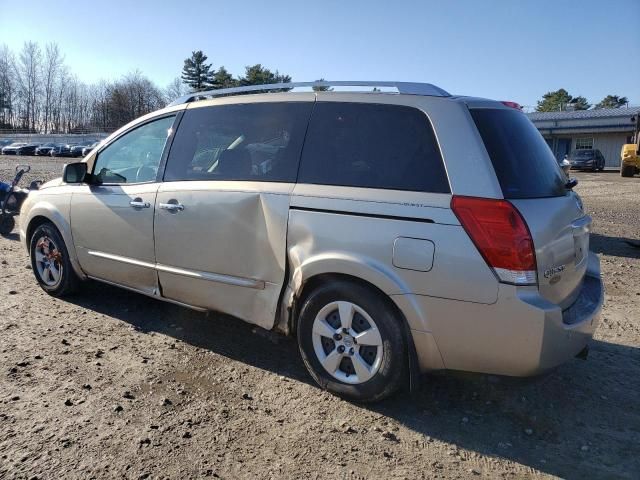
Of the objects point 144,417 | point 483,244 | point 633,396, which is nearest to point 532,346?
point 483,244

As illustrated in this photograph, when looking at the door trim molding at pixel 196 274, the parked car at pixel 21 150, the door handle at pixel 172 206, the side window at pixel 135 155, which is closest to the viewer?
the door trim molding at pixel 196 274

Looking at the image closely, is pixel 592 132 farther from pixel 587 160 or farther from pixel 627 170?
pixel 627 170

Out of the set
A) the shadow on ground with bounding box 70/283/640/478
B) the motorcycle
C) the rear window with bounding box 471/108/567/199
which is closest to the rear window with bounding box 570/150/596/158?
the motorcycle

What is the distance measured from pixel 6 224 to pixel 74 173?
5032 mm

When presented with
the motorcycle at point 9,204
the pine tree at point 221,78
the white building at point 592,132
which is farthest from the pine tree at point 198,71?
the motorcycle at point 9,204

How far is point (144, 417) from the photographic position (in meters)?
3.14

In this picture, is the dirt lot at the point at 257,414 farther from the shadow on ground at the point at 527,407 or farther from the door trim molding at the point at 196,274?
the door trim molding at the point at 196,274

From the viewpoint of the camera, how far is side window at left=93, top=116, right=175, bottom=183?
4.40m

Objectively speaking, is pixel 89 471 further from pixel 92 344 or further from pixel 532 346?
pixel 532 346

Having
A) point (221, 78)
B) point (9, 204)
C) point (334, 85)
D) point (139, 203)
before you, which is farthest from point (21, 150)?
point (334, 85)

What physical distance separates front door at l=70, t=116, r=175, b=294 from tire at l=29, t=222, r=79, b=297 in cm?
31

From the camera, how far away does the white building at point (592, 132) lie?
45.2m

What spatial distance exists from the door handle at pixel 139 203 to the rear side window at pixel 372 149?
1433 mm

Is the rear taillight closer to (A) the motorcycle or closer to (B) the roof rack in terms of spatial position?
(B) the roof rack
